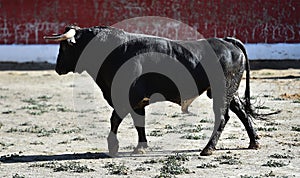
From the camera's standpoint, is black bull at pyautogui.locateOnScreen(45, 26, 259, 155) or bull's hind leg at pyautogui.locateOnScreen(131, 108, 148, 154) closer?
black bull at pyautogui.locateOnScreen(45, 26, 259, 155)

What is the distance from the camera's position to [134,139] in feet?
28.6

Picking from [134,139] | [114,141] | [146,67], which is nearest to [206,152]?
[114,141]

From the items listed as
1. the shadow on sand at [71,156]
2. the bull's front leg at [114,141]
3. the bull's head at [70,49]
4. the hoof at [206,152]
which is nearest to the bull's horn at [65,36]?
the bull's head at [70,49]

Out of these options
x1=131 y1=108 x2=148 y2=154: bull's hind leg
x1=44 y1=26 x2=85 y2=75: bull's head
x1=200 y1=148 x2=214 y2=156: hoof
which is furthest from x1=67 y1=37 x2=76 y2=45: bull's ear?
x1=200 y1=148 x2=214 y2=156: hoof

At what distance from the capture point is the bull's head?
300 inches

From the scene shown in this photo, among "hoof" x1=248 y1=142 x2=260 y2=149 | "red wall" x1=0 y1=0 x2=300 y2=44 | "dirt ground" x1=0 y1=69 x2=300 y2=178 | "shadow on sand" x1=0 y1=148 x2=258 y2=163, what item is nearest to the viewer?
"dirt ground" x1=0 y1=69 x2=300 y2=178

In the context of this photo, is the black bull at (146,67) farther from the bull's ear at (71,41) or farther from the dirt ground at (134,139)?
the dirt ground at (134,139)

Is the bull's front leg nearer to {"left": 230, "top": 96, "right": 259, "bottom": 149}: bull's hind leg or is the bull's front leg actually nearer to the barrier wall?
{"left": 230, "top": 96, "right": 259, "bottom": 149}: bull's hind leg

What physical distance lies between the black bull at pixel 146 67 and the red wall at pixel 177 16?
1124 cm

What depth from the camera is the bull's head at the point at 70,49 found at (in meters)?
7.61

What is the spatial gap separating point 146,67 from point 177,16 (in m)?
11.6

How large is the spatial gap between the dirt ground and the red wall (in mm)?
5065

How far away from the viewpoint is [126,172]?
6641 mm

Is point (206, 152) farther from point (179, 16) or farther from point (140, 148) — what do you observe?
point (179, 16)
